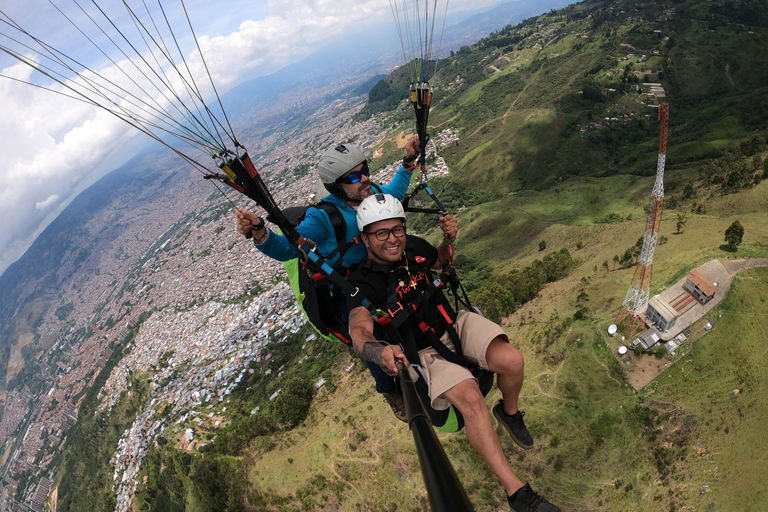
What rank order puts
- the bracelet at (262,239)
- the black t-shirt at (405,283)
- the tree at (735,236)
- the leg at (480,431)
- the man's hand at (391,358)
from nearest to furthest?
the man's hand at (391,358) → the leg at (480,431) → the bracelet at (262,239) → the black t-shirt at (405,283) → the tree at (735,236)

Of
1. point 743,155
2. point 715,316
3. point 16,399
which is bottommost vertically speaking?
point 16,399

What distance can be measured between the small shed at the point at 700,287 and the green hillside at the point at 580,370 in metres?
1.08

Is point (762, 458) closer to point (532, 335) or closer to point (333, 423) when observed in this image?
point (532, 335)

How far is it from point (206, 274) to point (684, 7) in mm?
169560

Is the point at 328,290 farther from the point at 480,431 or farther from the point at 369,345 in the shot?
the point at 480,431

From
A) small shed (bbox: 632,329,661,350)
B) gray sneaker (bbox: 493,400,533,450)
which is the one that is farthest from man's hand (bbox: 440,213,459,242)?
small shed (bbox: 632,329,661,350)

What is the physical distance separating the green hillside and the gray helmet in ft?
52.7

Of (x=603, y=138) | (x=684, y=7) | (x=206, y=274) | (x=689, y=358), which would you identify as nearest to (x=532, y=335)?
(x=689, y=358)

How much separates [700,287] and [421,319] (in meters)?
21.2

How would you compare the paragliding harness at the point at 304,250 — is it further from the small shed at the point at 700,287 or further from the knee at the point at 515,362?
the small shed at the point at 700,287

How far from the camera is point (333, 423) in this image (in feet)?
77.9

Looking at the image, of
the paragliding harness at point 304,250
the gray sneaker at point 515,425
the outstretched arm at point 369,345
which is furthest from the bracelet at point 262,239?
the gray sneaker at point 515,425

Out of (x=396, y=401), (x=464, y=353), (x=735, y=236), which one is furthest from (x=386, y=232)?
(x=735, y=236)

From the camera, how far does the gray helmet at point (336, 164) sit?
5.21 metres
